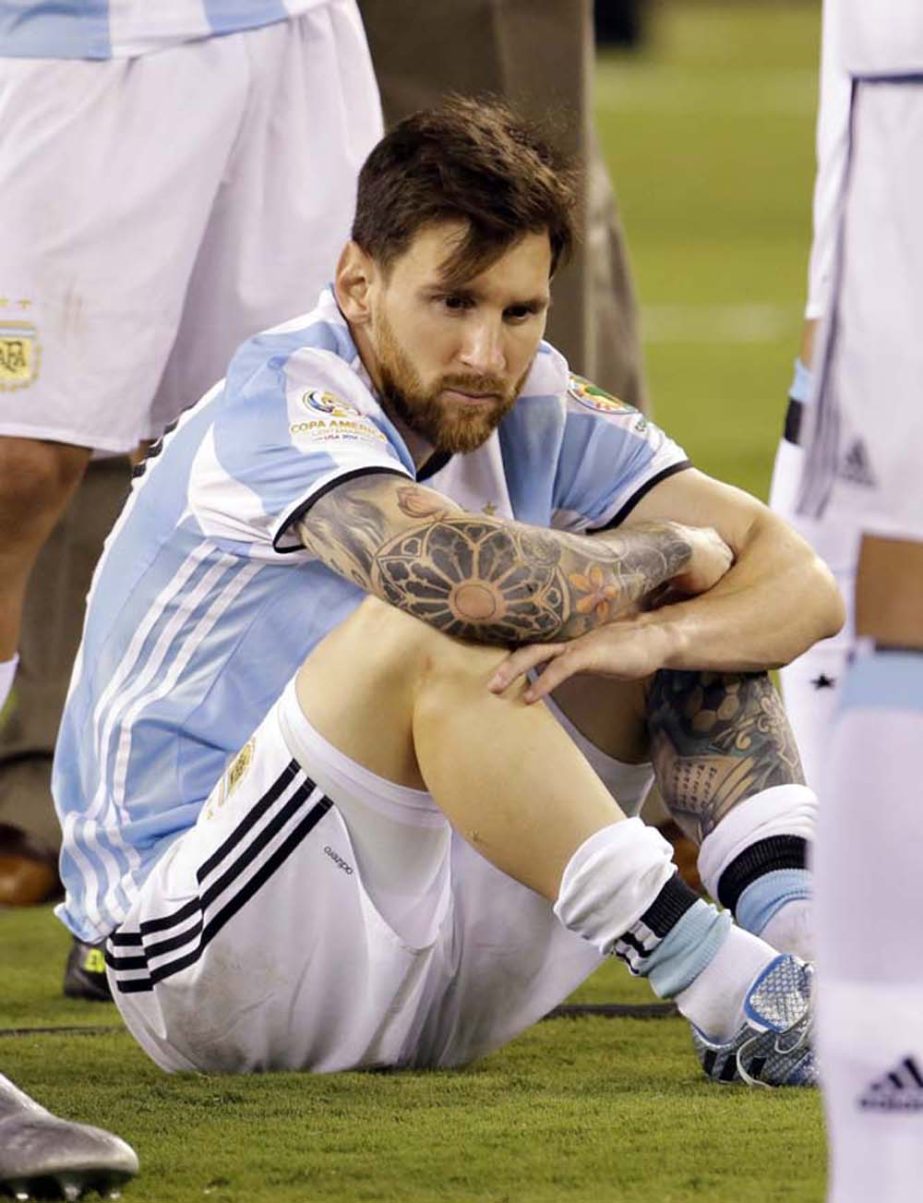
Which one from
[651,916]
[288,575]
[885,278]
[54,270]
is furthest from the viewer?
[54,270]

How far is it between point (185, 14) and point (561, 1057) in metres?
1.40

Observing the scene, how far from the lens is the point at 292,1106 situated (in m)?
2.99

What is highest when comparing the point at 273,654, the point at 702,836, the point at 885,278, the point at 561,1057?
the point at 885,278

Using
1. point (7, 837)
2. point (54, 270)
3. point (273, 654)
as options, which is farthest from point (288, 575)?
point (7, 837)

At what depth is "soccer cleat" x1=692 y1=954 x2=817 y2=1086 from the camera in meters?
2.99

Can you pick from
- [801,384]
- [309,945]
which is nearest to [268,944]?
[309,945]

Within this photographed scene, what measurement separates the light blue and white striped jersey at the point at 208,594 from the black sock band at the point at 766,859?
442mm

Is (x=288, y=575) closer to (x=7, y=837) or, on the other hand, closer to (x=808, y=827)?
(x=808, y=827)

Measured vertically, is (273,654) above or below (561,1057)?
above

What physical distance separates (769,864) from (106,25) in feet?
4.56

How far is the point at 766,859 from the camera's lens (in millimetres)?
3152

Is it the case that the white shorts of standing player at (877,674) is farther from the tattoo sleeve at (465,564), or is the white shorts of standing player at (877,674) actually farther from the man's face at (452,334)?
the man's face at (452,334)

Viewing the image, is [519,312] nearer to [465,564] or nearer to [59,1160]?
[465,564]

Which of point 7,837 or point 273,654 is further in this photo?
point 7,837
